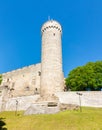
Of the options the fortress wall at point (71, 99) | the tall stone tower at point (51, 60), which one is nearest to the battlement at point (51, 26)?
the tall stone tower at point (51, 60)

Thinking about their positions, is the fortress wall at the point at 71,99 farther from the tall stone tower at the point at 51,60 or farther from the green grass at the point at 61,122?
the green grass at the point at 61,122

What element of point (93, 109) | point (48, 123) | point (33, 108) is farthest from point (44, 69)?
point (48, 123)

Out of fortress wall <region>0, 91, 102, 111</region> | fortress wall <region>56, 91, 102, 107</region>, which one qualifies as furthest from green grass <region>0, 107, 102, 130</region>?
fortress wall <region>0, 91, 102, 111</region>

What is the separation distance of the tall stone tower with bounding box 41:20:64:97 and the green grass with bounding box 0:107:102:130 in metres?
10.1

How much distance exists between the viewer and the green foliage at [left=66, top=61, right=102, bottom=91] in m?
52.2

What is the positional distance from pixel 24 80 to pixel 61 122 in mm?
29529

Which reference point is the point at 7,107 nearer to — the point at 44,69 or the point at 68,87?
the point at 44,69

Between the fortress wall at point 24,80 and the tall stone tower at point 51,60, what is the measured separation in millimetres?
10455

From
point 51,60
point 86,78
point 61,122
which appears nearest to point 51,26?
point 51,60

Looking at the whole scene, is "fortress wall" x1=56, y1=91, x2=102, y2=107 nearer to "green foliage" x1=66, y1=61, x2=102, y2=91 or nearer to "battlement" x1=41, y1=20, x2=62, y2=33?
"green foliage" x1=66, y1=61, x2=102, y2=91

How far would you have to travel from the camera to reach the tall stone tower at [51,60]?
4691 centimetres

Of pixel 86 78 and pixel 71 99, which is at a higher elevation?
pixel 86 78

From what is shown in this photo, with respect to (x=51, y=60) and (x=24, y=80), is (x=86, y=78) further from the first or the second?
(x=24, y=80)

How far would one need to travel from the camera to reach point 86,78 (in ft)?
173
